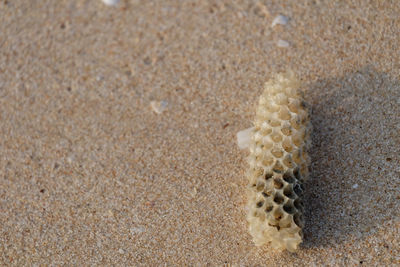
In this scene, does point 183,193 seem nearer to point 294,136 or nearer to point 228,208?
point 228,208

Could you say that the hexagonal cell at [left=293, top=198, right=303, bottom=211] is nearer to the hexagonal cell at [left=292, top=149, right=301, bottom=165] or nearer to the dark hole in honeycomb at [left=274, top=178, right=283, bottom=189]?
the dark hole in honeycomb at [left=274, top=178, right=283, bottom=189]

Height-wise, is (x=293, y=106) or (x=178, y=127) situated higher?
(x=293, y=106)

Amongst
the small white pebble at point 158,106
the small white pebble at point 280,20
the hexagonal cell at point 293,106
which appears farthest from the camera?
the small white pebble at point 280,20

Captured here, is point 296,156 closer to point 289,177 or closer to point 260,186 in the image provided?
point 289,177

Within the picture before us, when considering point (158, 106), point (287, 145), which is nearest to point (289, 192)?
point (287, 145)

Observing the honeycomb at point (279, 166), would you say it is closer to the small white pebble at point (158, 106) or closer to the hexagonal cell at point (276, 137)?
the hexagonal cell at point (276, 137)

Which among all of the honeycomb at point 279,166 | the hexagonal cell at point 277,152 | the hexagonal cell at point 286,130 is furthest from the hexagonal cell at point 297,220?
the hexagonal cell at point 286,130
